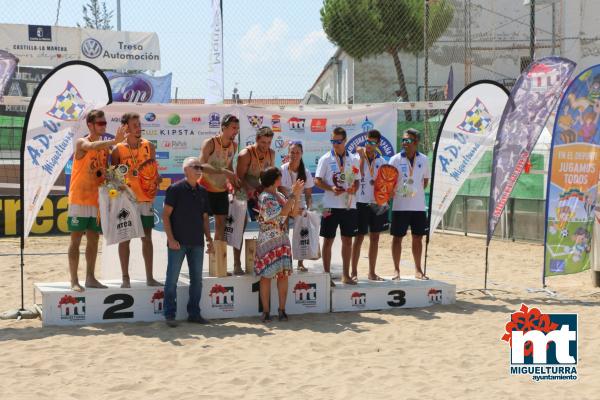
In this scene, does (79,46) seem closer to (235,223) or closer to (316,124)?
(316,124)

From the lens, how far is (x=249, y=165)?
25.2ft

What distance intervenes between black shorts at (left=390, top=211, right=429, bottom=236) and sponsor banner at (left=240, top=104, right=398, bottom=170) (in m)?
2.42

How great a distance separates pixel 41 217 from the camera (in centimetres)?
1409

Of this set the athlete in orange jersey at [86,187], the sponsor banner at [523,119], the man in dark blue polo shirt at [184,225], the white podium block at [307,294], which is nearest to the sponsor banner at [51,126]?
the athlete in orange jersey at [86,187]

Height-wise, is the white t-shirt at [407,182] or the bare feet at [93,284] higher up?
the white t-shirt at [407,182]

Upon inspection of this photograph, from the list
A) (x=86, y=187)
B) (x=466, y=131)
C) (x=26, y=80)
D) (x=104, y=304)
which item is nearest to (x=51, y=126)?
(x=86, y=187)

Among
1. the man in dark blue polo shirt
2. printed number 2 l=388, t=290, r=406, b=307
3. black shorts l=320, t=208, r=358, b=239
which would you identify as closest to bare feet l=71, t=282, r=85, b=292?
the man in dark blue polo shirt

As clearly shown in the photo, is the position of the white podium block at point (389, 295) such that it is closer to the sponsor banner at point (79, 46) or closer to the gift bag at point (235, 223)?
the gift bag at point (235, 223)

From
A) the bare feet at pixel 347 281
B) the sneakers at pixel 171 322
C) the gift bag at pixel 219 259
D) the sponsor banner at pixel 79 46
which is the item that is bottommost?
the sneakers at pixel 171 322

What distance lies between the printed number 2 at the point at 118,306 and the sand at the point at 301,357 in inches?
7.7

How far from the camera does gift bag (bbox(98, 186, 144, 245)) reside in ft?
23.4

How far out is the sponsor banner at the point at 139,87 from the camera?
20125 millimetres

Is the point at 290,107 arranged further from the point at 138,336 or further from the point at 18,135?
the point at 18,135

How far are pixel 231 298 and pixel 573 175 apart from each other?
3950 millimetres
